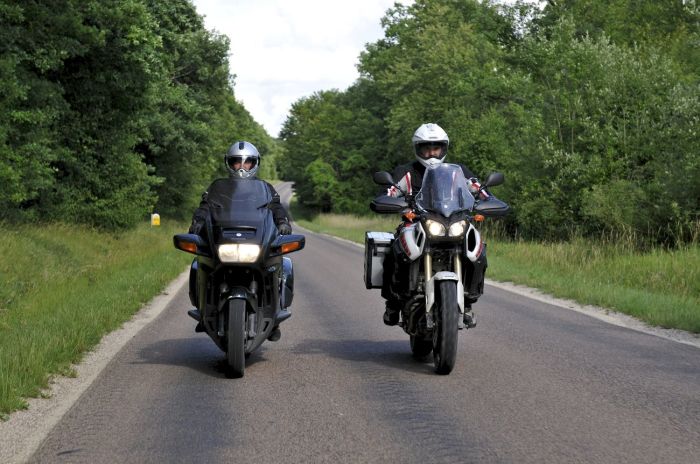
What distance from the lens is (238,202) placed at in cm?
773

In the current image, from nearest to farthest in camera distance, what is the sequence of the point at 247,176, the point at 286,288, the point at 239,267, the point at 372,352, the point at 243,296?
the point at 243,296, the point at 239,267, the point at 247,176, the point at 286,288, the point at 372,352

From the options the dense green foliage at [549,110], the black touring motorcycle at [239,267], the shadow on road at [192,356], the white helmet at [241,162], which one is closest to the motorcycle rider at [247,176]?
the white helmet at [241,162]

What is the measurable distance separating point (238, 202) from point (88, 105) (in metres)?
20.2

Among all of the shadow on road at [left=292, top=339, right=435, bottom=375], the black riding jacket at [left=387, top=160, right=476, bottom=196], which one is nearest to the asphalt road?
Result: the shadow on road at [left=292, top=339, right=435, bottom=375]

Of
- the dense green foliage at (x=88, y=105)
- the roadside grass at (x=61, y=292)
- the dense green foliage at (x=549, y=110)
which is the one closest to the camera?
the roadside grass at (x=61, y=292)

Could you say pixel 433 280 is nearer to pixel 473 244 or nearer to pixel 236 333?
pixel 473 244

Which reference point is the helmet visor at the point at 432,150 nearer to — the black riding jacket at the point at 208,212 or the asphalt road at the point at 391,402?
the black riding jacket at the point at 208,212

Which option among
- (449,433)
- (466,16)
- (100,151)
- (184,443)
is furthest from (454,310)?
(466,16)

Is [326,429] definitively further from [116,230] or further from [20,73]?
[116,230]

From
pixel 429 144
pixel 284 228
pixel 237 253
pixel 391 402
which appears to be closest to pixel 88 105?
pixel 284 228

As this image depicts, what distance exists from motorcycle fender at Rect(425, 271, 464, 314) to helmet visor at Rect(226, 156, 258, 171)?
6.41ft

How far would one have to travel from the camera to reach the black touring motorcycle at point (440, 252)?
730 cm

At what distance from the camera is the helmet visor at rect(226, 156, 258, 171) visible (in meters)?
8.09

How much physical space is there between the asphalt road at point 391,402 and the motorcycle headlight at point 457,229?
116 cm
